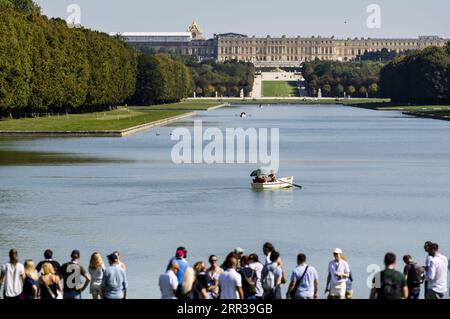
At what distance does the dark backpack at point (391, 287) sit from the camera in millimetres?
15867

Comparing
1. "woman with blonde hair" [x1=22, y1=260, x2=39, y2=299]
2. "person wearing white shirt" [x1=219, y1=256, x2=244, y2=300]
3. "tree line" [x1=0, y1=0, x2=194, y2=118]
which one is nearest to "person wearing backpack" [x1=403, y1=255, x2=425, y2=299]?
"person wearing white shirt" [x1=219, y1=256, x2=244, y2=300]

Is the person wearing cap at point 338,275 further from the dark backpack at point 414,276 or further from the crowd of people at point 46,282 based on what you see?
the crowd of people at point 46,282

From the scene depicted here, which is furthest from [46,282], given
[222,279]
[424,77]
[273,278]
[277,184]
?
[424,77]

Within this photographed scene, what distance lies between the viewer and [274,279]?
679 inches

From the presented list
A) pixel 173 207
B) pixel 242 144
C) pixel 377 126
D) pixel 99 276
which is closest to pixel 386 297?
pixel 99 276

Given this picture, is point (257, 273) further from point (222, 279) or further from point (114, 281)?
point (114, 281)

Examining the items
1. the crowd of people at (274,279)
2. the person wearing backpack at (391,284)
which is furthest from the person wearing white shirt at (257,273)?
the person wearing backpack at (391,284)

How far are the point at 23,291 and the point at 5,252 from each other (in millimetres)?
8832

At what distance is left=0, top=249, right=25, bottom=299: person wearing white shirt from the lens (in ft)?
55.5

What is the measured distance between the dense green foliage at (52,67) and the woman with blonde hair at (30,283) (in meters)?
57.0

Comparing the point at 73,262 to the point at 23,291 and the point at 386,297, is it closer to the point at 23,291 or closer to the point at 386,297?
the point at 23,291

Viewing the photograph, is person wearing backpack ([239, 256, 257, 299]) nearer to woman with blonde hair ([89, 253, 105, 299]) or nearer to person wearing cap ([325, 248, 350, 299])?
person wearing cap ([325, 248, 350, 299])

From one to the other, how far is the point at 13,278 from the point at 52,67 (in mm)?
69124

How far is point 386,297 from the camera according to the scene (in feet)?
52.2
